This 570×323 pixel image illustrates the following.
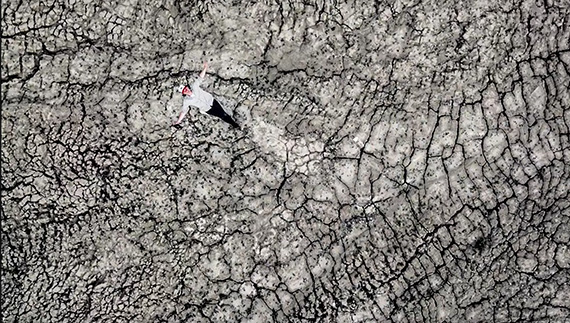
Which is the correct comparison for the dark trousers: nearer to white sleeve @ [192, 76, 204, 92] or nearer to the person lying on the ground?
the person lying on the ground

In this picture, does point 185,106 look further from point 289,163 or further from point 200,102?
point 289,163

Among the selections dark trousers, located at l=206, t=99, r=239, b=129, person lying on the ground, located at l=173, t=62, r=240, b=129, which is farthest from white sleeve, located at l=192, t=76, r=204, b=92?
dark trousers, located at l=206, t=99, r=239, b=129

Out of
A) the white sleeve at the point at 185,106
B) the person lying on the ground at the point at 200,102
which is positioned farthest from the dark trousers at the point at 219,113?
the white sleeve at the point at 185,106

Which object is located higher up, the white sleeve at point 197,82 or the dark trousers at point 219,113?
the white sleeve at point 197,82

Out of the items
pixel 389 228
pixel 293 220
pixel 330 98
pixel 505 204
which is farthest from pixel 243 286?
pixel 505 204

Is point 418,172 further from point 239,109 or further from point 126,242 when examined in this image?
point 126,242

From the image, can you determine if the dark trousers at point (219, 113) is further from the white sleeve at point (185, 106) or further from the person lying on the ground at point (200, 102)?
the white sleeve at point (185, 106)
